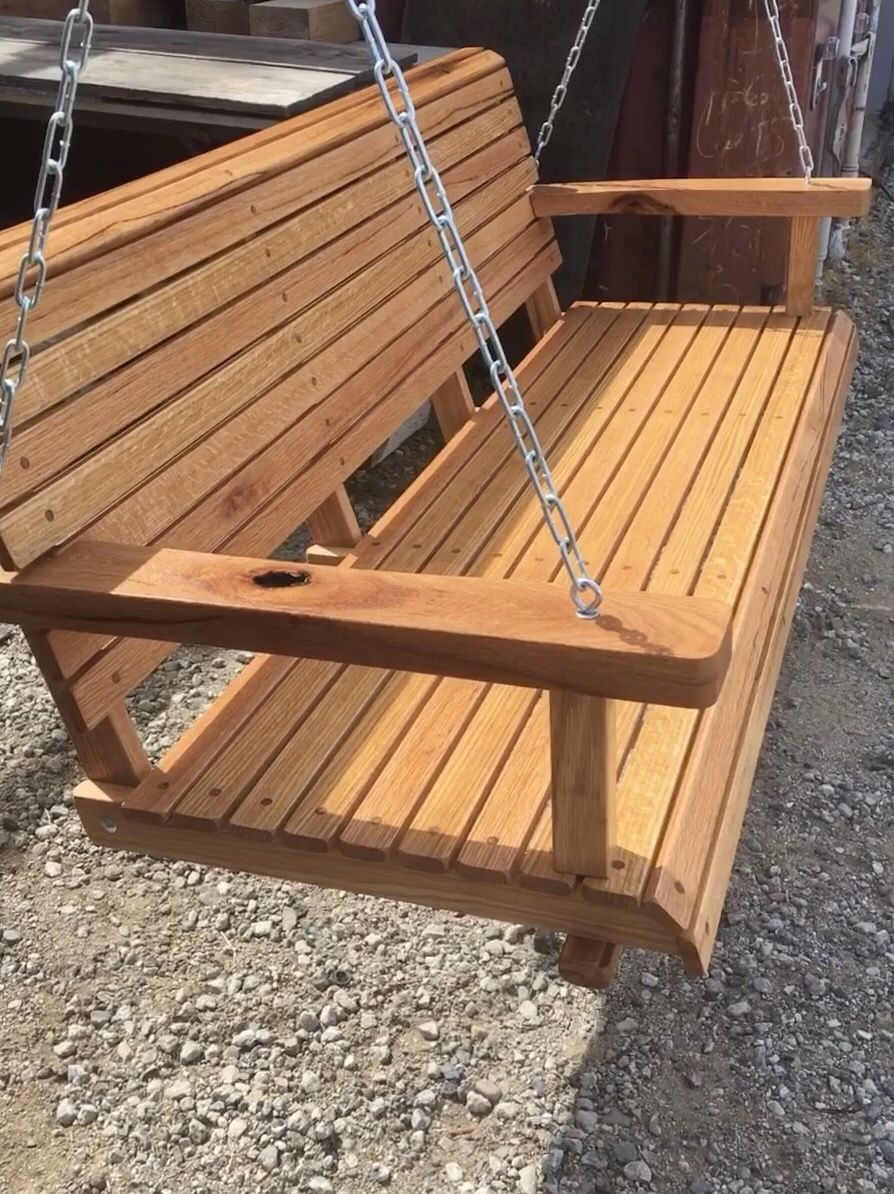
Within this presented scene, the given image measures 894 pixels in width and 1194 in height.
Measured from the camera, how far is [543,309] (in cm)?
359

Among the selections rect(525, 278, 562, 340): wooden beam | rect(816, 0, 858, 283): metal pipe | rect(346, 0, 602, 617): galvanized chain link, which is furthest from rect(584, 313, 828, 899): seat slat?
rect(816, 0, 858, 283): metal pipe

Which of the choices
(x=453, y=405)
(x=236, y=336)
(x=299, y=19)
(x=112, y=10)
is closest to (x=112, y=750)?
(x=236, y=336)

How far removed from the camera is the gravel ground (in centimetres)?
212

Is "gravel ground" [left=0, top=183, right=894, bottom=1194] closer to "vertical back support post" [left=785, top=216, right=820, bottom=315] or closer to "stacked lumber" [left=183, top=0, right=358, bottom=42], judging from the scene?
"vertical back support post" [left=785, top=216, right=820, bottom=315]

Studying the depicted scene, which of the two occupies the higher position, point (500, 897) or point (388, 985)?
point (500, 897)

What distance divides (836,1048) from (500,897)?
3.29 ft

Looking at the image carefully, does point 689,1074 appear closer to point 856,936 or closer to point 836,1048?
point 836,1048

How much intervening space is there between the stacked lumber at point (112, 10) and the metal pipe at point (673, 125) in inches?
67.7

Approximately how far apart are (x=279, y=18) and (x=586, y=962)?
3.07 meters

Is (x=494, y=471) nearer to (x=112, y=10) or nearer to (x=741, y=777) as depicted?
(x=741, y=777)

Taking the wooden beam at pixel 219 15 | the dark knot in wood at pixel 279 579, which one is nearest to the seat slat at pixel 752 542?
the dark knot in wood at pixel 279 579

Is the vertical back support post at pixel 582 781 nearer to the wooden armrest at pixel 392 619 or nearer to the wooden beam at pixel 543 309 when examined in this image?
the wooden armrest at pixel 392 619

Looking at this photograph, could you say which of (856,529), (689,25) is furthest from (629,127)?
(856,529)

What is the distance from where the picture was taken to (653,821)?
1.67 metres
